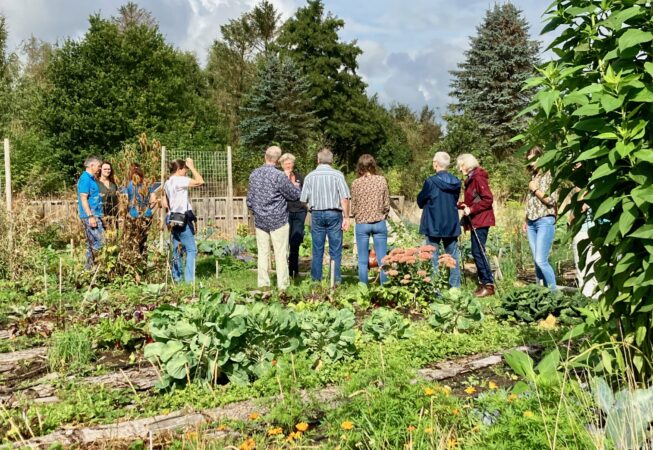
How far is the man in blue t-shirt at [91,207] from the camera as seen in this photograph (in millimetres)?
7355

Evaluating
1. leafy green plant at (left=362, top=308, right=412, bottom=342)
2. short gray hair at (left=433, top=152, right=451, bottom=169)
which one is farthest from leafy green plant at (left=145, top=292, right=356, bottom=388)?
short gray hair at (left=433, top=152, right=451, bottom=169)

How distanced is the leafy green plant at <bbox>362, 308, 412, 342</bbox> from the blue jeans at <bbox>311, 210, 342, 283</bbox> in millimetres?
2803

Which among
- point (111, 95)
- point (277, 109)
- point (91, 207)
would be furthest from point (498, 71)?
point (91, 207)

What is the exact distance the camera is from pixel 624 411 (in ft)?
8.09

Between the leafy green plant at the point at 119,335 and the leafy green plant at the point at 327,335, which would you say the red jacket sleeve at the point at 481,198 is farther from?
the leafy green plant at the point at 119,335

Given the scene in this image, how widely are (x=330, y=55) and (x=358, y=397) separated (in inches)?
1587

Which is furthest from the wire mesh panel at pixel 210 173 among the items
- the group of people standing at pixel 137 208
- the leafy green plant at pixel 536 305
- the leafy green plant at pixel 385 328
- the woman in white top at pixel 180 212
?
the leafy green plant at pixel 385 328

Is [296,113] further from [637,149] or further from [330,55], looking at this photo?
[637,149]

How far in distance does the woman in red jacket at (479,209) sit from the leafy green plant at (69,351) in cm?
454

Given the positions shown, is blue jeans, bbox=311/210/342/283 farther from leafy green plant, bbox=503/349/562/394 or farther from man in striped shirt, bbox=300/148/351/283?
leafy green plant, bbox=503/349/562/394

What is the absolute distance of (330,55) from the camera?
4100 cm

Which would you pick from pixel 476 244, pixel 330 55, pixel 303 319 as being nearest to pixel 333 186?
pixel 476 244

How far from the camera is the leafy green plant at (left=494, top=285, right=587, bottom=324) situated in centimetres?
532

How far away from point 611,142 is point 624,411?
3.85ft
